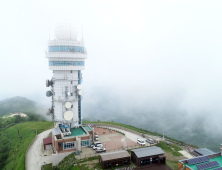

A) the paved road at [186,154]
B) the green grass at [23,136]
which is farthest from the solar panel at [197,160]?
the green grass at [23,136]

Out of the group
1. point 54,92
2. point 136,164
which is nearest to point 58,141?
point 54,92

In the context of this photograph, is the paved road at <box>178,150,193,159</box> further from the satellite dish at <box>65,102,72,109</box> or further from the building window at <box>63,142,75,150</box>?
the satellite dish at <box>65,102,72,109</box>

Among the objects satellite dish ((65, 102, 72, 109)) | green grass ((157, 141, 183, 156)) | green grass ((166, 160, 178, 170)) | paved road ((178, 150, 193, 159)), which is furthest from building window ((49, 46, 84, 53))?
paved road ((178, 150, 193, 159))

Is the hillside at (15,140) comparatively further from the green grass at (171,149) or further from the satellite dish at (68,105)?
the green grass at (171,149)

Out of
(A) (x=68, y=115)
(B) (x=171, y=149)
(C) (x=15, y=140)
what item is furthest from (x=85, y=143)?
(C) (x=15, y=140)

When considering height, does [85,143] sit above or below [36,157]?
above

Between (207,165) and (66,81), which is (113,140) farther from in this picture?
(207,165)

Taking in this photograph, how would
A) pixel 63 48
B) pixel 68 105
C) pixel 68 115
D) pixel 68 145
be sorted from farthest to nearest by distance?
1. pixel 68 115
2. pixel 68 105
3. pixel 63 48
4. pixel 68 145

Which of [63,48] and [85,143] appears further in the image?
[63,48]

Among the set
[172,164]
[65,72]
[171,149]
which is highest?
[65,72]

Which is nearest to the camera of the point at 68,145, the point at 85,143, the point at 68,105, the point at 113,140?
the point at 68,145

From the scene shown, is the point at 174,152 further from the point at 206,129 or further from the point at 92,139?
the point at 206,129
